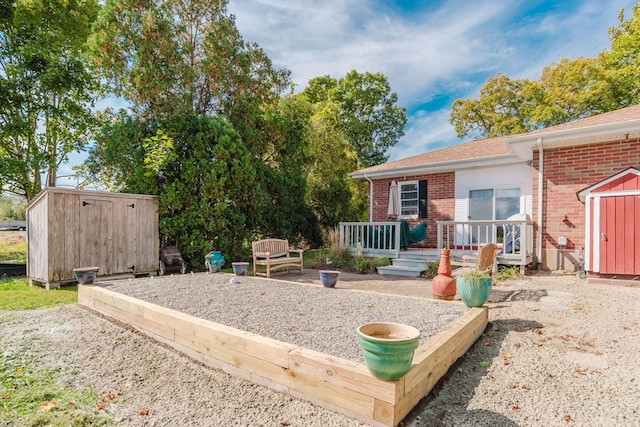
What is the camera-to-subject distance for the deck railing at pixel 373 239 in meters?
9.23

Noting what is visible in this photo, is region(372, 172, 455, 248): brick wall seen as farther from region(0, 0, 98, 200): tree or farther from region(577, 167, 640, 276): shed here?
region(0, 0, 98, 200): tree

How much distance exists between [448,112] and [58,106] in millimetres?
23013

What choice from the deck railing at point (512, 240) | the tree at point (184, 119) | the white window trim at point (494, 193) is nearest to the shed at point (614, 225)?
the deck railing at point (512, 240)

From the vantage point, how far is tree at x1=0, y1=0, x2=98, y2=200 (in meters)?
10.1

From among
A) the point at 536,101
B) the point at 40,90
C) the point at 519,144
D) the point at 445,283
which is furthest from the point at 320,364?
the point at 536,101

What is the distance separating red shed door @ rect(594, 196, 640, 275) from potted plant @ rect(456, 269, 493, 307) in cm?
406

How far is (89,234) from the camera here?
7.43m

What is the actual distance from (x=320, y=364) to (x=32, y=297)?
635 centimetres

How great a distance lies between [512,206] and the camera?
29.8 ft

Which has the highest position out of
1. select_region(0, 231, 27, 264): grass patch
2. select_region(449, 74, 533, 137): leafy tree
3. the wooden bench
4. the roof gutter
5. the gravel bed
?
select_region(449, 74, 533, 137): leafy tree

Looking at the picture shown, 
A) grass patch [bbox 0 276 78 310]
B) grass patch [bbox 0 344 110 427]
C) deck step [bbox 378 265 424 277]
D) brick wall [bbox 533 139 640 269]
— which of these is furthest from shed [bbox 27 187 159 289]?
brick wall [bbox 533 139 640 269]

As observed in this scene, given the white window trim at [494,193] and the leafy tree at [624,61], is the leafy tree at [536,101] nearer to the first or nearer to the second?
the leafy tree at [624,61]

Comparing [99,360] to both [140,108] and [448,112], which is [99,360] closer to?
[140,108]

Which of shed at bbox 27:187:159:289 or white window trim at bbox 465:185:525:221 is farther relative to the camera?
white window trim at bbox 465:185:525:221
